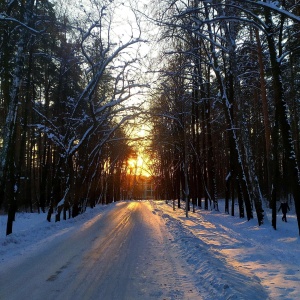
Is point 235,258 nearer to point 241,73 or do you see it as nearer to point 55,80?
point 241,73

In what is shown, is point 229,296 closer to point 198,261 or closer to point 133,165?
point 198,261

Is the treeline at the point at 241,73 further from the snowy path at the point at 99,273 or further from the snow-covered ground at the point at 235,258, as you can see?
the snowy path at the point at 99,273

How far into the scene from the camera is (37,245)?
36.0 ft

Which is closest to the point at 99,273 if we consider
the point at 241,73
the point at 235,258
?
the point at 235,258

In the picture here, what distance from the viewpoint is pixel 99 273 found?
7.04m

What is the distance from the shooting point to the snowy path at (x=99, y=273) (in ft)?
18.8

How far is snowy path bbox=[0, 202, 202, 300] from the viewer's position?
18.8ft

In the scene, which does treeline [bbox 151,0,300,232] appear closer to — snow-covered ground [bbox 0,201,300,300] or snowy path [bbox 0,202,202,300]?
snow-covered ground [bbox 0,201,300,300]

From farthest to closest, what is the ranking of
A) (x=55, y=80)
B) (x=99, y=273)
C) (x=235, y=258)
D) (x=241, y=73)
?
(x=55, y=80), (x=241, y=73), (x=235, y=258), (x=99, y=273)

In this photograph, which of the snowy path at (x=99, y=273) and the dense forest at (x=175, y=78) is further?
the dense forest at (x=175, y=78)

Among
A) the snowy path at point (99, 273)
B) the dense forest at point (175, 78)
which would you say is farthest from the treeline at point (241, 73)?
the snowy path at point (99, 273)

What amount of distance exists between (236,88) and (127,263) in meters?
12.8

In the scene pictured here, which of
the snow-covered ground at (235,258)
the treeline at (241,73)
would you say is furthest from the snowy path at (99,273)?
the treeline at (241,73)

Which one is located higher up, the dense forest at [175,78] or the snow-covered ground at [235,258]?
the dense forest at [175,78]
